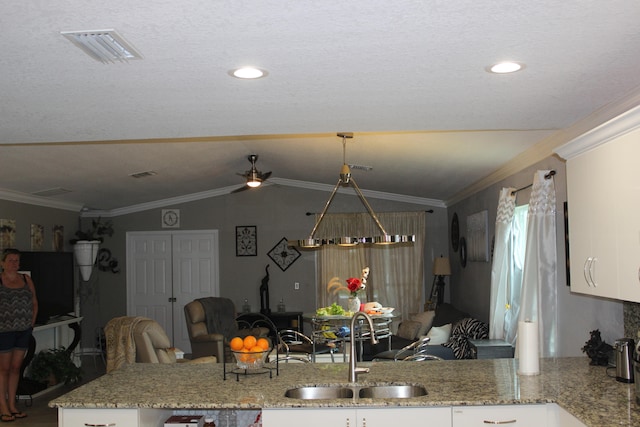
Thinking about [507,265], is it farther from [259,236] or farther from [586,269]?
[259,236]

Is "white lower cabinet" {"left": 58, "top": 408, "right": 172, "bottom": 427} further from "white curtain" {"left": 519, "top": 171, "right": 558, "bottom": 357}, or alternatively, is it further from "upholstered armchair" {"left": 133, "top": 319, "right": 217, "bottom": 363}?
"white curtain" {"left": 519, "top": 171, "right": 558, "bottom": 357}

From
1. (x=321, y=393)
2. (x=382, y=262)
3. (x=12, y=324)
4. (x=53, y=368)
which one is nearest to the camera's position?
(x=321, y=393)

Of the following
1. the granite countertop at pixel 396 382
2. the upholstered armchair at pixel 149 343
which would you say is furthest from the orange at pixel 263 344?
the upholstered armchair at pixel 149 343

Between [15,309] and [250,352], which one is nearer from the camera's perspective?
[250,352]

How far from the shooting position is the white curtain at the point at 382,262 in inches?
415

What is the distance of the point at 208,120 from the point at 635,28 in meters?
2.35

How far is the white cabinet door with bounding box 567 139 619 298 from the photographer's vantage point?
3.15 metres

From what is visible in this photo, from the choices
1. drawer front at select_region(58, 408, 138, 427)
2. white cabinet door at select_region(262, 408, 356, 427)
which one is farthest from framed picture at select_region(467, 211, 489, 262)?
drawer front at select_region(58, 408, 138, 427)

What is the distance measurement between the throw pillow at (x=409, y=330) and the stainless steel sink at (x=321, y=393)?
5053 mm

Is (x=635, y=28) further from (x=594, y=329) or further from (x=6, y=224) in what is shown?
(x=6, y=224)

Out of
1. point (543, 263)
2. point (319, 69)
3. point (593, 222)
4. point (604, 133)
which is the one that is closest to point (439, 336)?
point (543, 263)

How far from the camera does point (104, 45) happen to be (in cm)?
252

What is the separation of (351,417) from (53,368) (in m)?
5.94

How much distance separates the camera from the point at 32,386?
7.66 metres
